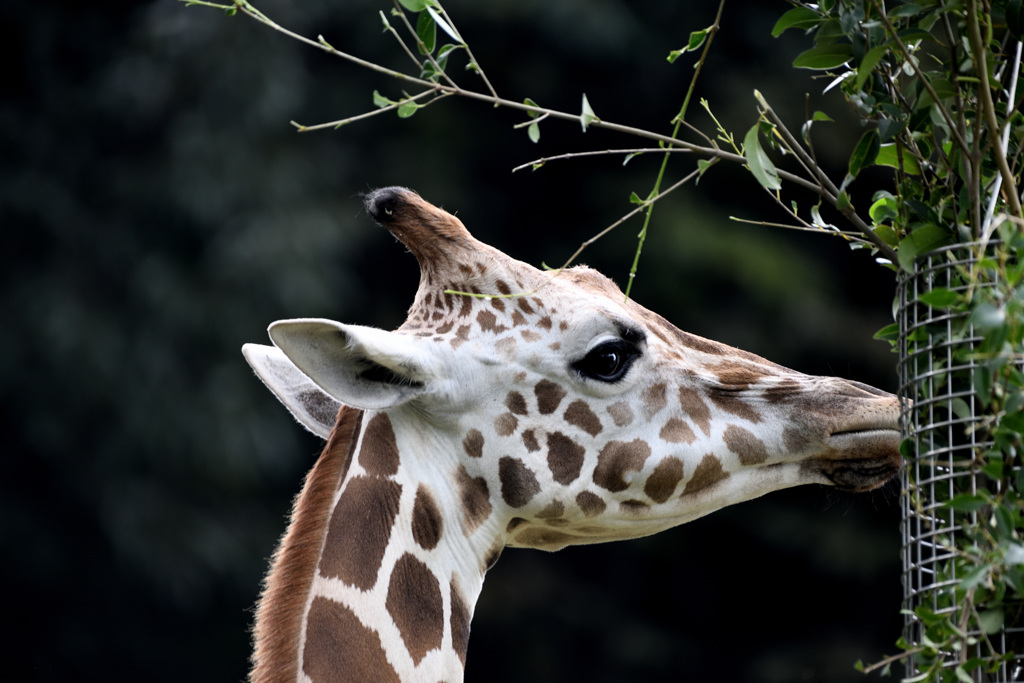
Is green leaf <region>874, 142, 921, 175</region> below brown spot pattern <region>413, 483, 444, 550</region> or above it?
above

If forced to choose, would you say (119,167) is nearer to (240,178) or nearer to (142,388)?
(240,178)

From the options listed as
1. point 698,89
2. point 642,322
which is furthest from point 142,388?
point 642,322

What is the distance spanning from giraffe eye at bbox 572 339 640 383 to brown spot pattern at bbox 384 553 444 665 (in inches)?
24.2

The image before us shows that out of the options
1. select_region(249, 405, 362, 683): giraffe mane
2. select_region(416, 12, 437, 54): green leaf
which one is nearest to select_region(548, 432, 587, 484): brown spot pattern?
select_region(249, 405, 362, 683): giraffe mane

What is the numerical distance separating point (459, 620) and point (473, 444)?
0.41 meters

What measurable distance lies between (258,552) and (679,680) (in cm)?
387

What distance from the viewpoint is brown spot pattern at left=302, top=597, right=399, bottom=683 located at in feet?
8.49

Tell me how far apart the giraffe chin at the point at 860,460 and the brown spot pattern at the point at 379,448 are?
3.29 feet

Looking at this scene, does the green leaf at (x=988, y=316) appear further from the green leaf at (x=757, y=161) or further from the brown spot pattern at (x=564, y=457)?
the brown spot pattern at (x=564, y=457)

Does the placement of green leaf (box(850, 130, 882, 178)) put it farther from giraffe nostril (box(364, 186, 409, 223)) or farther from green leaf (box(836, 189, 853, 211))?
giraffe nostril (box(364, 186, 409, 223))

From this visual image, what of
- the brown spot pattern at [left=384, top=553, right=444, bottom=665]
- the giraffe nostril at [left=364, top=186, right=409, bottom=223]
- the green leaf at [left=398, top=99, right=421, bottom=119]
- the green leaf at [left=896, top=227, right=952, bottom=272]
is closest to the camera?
the green leaf at [left=896, top=227, right=952, bottom=272]

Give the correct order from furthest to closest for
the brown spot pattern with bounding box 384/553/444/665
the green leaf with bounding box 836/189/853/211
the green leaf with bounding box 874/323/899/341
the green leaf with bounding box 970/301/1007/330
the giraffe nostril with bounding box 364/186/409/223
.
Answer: the giraffe nostril with bounding box 364/186/409/223
the brown spot pattern with bounding box 384/553/444/665
the green leaf with bounding box 874/323/899/341
the green leaf with bounding box 836/189/853/211
the green leaf with bounding box 970/301/1007/330

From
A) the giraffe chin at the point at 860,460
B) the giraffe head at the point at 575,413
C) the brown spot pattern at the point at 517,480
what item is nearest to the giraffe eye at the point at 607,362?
Result: the giraffe head at the point at 575,413

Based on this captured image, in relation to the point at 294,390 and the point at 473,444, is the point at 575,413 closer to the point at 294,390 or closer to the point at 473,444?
the point at 473,444
